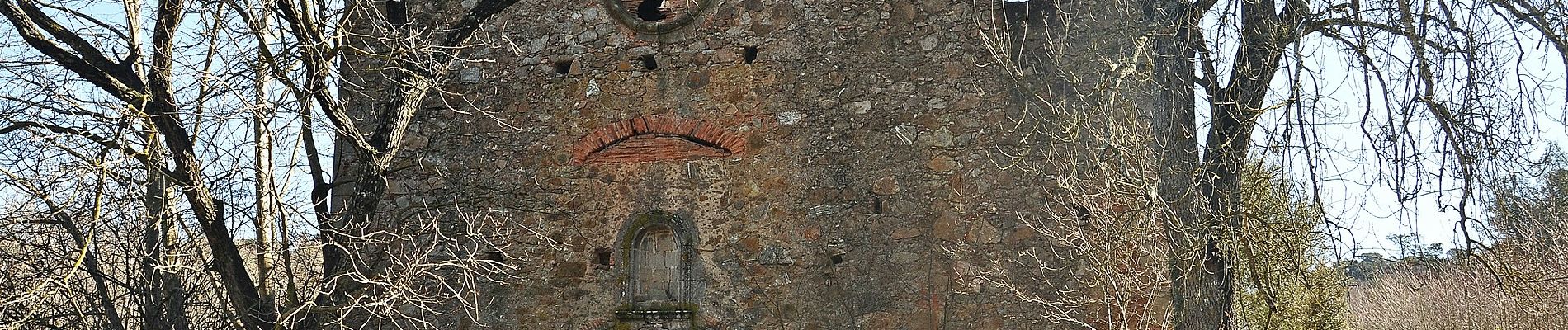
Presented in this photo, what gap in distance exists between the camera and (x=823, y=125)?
7.50 metres

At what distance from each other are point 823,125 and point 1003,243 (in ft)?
4.18

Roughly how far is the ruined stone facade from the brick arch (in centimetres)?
1

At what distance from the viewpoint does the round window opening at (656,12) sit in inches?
311

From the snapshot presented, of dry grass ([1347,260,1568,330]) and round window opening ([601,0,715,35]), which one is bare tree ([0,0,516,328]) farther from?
dry grass ([1347,260,1568,330])

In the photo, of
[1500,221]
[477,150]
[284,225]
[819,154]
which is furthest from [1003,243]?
[284,225]

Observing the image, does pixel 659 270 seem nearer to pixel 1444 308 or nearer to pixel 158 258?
pixel 158 258

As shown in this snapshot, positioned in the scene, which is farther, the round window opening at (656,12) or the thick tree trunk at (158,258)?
the round window opening at (656,12)

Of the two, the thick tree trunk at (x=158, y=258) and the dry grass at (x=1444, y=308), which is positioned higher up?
the dry grass at (x=1444, y=308)

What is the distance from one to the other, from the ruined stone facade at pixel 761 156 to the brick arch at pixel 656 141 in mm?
12

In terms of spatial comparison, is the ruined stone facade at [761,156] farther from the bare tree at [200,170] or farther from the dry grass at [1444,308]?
the dry grass at [1444,308]

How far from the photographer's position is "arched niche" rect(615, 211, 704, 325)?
755cm

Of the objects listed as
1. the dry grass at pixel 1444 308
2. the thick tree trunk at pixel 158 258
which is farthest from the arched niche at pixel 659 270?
the dry grass at pixel 1444 308

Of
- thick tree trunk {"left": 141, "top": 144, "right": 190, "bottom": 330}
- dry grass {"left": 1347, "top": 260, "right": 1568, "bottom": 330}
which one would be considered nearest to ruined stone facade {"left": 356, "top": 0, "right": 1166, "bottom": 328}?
thick tree trunk {"left": 141, "top": 144, "right": 190, "bottom": 330}

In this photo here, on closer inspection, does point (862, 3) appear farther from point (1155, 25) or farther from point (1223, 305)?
point (1223, 305)
